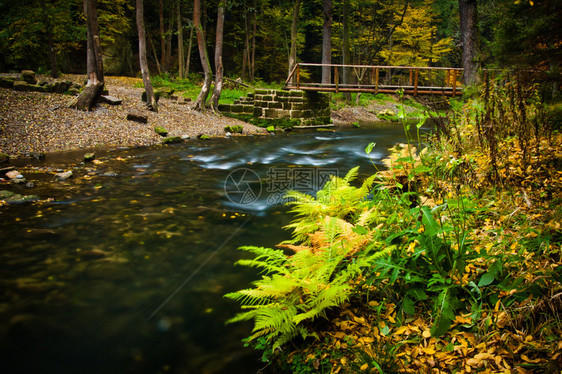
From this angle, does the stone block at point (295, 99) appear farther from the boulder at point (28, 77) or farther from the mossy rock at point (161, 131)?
the boulder at point (28, 77)

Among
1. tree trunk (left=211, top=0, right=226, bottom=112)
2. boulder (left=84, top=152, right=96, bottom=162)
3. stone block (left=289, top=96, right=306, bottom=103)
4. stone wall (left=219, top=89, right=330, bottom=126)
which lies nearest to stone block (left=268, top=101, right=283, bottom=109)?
stone wall (left=219, top=89, right=330, bottom=126)

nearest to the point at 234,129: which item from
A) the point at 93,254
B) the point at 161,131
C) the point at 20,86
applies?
the point at 161,131

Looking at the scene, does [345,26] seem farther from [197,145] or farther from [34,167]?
[34,167]

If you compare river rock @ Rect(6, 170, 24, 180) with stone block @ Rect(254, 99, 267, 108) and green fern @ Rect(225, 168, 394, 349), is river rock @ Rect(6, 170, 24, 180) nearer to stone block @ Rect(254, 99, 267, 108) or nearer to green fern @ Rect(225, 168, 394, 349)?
green fern @ Rect(225, 168, 394, 349)

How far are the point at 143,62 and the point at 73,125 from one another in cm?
458

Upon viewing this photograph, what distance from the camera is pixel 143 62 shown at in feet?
47.2

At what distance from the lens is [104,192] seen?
668cm

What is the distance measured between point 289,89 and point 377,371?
1684cm

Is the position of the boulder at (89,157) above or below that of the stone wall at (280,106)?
below

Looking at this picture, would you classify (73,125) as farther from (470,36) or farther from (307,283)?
(470,36)

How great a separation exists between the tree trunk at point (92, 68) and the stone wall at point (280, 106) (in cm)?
663

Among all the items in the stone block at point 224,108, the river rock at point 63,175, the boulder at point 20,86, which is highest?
the boulder at point 20,86

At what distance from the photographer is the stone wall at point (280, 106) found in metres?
17.5

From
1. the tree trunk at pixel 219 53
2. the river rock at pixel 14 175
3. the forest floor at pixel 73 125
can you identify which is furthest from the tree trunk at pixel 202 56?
the river rock at pixel 14 175
